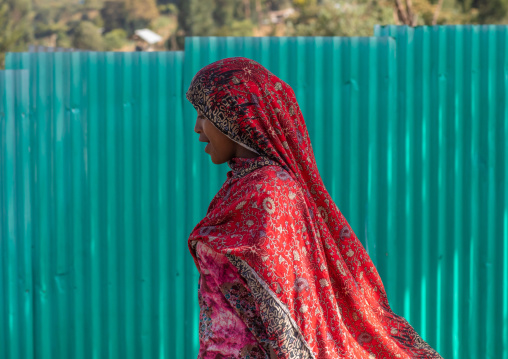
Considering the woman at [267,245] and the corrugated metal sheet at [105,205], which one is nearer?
the woman at [267,245]

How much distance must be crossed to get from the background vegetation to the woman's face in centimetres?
2525

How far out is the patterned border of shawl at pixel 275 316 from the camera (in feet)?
5.32

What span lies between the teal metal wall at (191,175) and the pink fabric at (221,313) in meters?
1.54

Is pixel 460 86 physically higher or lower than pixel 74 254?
higher

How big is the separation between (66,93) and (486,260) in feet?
8.83

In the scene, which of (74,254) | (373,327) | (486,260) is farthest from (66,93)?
(486,260)

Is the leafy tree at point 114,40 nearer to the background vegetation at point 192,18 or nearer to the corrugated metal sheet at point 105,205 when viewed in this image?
the background vegetation at point 192,18

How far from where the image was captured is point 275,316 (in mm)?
1621

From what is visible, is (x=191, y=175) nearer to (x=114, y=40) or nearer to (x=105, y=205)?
(x=105, y=205)

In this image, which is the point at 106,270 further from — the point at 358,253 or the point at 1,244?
Result: the point at 358,253

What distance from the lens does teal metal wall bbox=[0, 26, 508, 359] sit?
10.8 feet

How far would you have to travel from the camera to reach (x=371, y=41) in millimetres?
3303

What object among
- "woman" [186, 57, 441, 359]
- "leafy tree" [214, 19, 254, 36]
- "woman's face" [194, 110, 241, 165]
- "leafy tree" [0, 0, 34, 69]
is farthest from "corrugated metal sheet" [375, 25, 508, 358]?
"leafy tree" [214, 19, 254, 36]

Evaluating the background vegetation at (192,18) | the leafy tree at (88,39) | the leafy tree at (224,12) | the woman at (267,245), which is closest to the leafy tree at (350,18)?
the background vegetation at (192,18)
